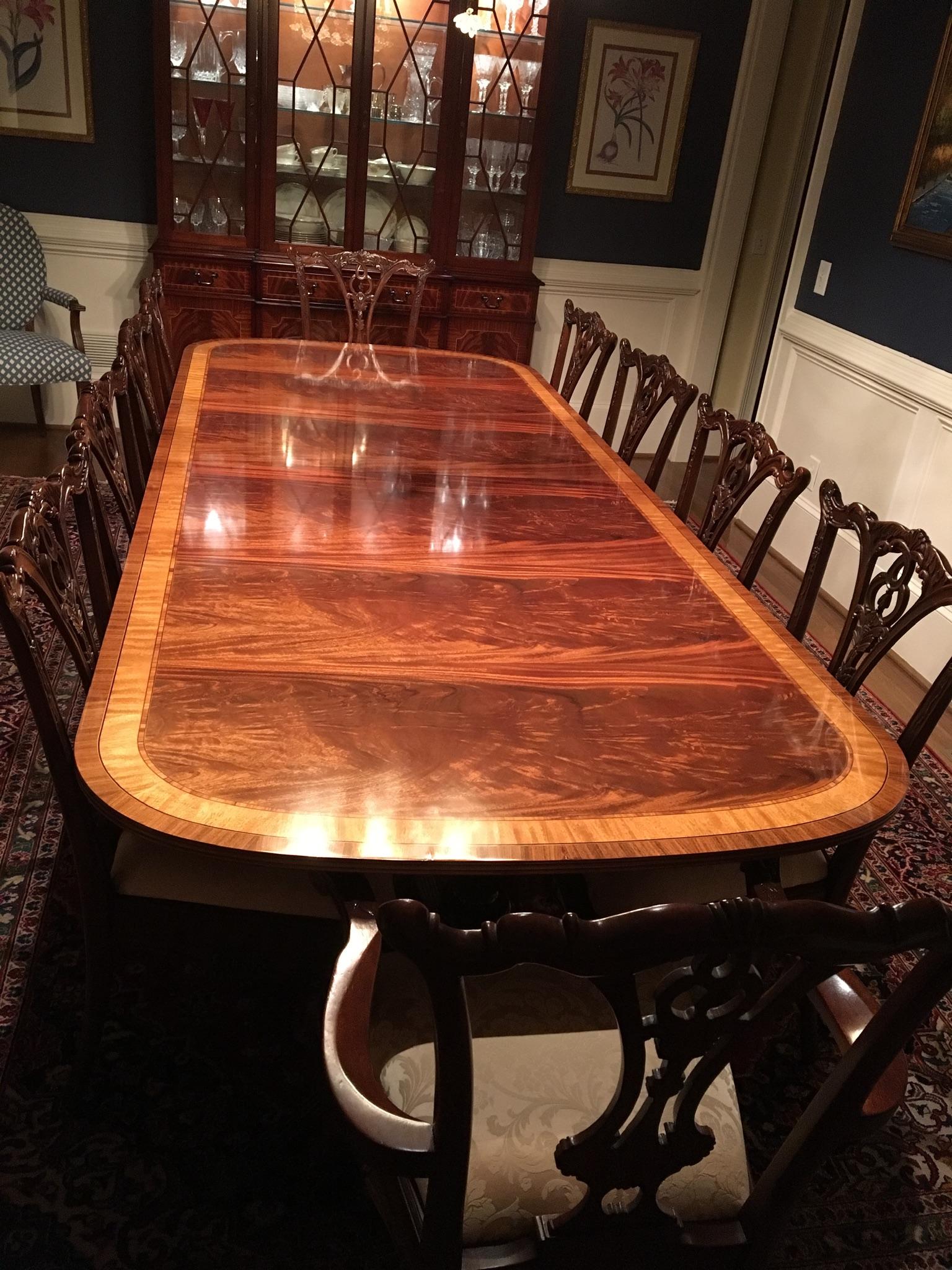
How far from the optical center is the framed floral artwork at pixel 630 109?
→ 4258mm

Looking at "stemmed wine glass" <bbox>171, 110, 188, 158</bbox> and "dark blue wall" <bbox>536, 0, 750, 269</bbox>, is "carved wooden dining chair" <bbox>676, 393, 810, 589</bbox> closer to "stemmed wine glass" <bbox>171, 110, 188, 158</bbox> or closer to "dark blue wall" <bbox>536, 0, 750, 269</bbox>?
"dark blue wall" <bbox>536, 0, 750, 269</bbox>

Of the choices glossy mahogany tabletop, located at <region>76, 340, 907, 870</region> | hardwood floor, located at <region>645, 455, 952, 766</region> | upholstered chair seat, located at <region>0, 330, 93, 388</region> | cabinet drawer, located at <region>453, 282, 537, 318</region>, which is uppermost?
cabinet drawer, located at <region>453, 282, 537, 318</region>

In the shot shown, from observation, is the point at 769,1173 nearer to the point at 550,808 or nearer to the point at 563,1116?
the point at 563,1116

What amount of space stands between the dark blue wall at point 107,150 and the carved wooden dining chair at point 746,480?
2965mm

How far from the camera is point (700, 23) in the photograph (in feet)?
14.1

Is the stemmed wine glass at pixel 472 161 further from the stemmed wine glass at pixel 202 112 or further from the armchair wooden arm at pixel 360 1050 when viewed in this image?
the armchair wooden arm at pixel 360 1050

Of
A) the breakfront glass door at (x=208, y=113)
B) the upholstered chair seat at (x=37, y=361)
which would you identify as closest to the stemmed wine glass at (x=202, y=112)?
the breakfront glass door at (x=208, y=113)

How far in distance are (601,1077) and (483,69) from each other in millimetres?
3957

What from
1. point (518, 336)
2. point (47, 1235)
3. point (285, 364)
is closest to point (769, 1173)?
point (47, 1235)

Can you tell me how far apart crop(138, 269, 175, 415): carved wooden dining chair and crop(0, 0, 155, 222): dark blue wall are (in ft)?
4.46

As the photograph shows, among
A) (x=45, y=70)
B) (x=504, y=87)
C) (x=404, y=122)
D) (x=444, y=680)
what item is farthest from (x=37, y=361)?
(x=444, y=680)

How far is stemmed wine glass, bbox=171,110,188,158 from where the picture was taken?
3.88 metres

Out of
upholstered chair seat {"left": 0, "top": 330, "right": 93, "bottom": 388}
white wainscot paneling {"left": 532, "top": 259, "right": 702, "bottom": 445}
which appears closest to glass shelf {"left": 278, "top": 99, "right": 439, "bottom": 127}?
white wainscot paneling {"left": 532, "top": 259, "right": 702, "bottom": 445}

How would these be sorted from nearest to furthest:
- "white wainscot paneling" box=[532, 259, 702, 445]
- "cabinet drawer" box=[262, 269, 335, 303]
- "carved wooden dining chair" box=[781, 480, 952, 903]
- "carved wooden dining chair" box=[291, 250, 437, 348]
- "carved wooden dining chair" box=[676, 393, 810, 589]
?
"carved wooden dining chair" box=[781, 480, 952, 903], "carved wooden dining chair" box=[676, 393, 810, 589], "carved wooden dining chair" box=[291, 250, 437, 348], "cabinet drawer" box=[262, 269, 335, 303], "white wainscot paneling" box=[532, 259, 702, 445]
